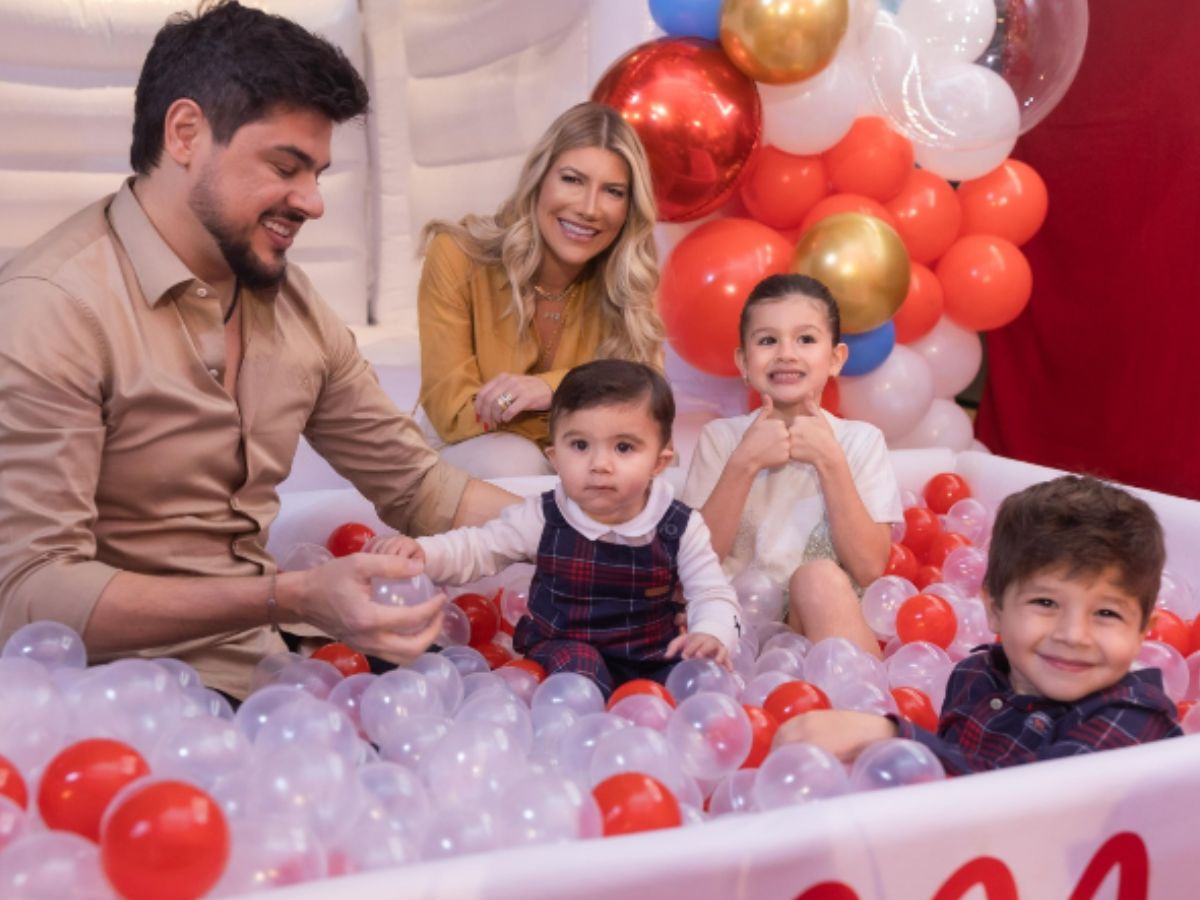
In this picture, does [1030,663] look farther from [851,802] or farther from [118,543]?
[118,543]

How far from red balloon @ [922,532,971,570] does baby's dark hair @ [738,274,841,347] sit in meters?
0.49

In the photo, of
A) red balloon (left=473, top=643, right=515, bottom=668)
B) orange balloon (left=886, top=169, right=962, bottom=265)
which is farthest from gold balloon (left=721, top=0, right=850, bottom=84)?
red balloon (left=473, top=643, right=515, bottom=668)

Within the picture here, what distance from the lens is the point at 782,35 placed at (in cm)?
251

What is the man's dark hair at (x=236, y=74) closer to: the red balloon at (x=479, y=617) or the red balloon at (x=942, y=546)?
the red balloon at (x=479, y=617)

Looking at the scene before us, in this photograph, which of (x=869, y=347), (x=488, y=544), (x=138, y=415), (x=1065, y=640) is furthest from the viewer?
(x=869, y=347)

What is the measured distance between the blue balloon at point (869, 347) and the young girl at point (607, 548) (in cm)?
121

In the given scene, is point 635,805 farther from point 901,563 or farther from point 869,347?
point 869,347

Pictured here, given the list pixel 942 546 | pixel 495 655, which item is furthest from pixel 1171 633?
pixel 495 655

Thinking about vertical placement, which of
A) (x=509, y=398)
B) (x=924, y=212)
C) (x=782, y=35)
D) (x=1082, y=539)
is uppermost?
(x=782, y=35)

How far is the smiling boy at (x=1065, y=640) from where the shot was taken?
1204 mm

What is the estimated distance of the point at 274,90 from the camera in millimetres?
1388

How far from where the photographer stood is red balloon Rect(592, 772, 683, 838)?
1.06m

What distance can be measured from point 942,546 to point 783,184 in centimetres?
93

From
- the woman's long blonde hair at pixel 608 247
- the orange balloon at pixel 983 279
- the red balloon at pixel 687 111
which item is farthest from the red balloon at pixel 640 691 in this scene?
the orange balloon at pixel 983 279
